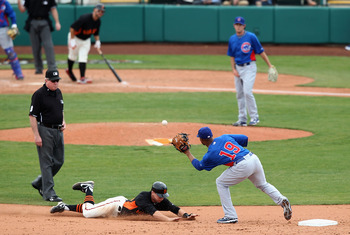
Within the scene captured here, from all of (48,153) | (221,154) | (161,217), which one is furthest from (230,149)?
(48,153)

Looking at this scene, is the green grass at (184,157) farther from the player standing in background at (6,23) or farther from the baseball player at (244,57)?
the player standing in background at (6,23)

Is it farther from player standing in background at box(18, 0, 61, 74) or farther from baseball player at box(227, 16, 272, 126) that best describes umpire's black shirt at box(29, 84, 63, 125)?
player standing in background at box(18, 0, 61, 74)

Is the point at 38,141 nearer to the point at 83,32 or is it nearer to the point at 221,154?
the point at 221,154

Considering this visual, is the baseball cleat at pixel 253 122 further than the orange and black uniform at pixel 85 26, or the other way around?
the orange and black uniform at pixel 85 26

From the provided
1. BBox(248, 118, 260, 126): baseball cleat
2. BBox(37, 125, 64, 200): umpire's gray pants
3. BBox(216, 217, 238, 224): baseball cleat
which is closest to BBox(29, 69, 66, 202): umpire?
BBox(37, 125, 64, 200): umpire's gray pants

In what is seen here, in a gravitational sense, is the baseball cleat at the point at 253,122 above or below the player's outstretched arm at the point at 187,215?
below

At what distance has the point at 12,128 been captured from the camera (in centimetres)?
1410

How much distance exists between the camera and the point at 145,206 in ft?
25.7

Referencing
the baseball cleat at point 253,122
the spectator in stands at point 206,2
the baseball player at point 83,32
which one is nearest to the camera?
the baseball cleat at point 253,122

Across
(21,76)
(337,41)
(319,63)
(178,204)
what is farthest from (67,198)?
(337,41)

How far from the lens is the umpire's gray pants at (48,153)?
8.77m

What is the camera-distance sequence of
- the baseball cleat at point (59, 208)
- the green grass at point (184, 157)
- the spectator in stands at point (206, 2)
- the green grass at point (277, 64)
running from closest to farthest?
the baseball cleat at point (59, 208) → the green grass at point (184, 157) → the green grass at point (277, 64) → the spectator in stands at point (206, 2)

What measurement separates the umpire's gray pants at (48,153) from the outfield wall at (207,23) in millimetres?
18110

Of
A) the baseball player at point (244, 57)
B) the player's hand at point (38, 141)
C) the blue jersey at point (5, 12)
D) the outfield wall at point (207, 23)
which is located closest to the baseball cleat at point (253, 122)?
the baseball player at point (244, 57)
